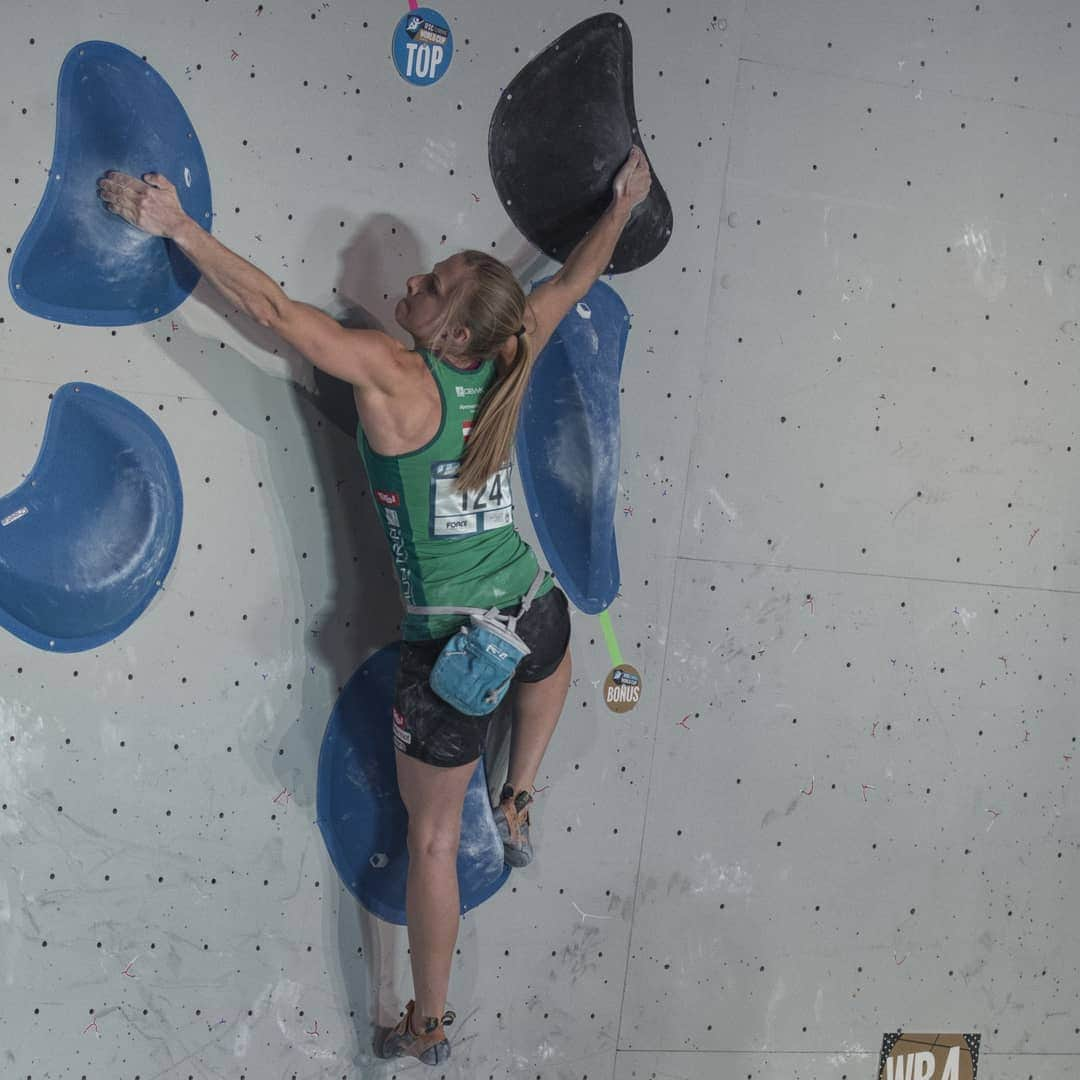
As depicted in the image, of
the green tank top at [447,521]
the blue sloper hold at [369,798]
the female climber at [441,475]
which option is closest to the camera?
A: the female climber at [441,475]

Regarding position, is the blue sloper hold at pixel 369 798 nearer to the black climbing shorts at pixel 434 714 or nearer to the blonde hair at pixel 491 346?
the black climbing shorts at pixel 434 714

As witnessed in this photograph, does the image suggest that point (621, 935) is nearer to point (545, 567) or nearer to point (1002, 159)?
point (545, 567)

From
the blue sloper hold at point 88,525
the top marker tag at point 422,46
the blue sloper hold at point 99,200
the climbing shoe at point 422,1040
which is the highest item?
the top marker tag at point 422,46

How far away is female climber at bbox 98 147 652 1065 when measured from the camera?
6.83 feet

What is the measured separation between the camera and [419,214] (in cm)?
240

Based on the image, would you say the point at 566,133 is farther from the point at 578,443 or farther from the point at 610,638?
the point at 610,638

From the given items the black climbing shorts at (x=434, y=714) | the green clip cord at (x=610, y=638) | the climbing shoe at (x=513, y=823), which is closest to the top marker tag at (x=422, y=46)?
the black climbing shorts at (x=434, y=714)

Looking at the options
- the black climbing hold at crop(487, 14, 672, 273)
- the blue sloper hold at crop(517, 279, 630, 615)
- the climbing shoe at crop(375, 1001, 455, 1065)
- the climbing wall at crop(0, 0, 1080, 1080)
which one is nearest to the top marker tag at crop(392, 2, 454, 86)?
the climbing wall at crop(0, 0, 1080, 1080)

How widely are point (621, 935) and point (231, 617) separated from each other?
1104mm

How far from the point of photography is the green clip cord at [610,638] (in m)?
2.65

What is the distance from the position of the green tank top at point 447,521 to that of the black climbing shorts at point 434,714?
36 millimetres

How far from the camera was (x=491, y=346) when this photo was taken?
7.22 feet

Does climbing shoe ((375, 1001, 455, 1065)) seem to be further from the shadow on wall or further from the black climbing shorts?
the black climbing shorts

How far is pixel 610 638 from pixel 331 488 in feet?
2.22
